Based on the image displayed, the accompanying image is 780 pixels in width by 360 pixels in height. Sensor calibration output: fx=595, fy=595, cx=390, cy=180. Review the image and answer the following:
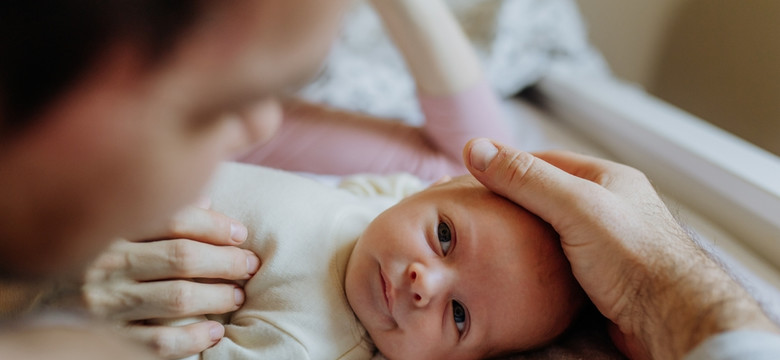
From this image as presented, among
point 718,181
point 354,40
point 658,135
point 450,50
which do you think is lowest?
point 718,181

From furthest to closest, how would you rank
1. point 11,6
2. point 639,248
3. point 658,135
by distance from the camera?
point 658,135 → point 639,248 → point 11,6

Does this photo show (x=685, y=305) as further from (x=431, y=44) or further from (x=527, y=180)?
(x=431, y=44)

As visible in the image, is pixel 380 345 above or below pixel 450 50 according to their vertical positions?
below

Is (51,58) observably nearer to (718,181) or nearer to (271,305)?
(271,305)

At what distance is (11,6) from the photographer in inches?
8.4

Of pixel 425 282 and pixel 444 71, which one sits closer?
pixel 425 282

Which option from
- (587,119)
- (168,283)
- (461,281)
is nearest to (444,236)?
(461,281)

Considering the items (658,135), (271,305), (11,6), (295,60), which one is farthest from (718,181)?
(11,6)

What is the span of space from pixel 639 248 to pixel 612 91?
0.95 meters

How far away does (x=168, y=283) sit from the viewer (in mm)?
669

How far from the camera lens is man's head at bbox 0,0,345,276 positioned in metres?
0.22

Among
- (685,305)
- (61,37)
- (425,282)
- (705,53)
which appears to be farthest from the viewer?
(705,53)

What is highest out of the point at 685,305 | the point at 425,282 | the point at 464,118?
the point at 464,118

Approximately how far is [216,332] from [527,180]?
40 centimetres
